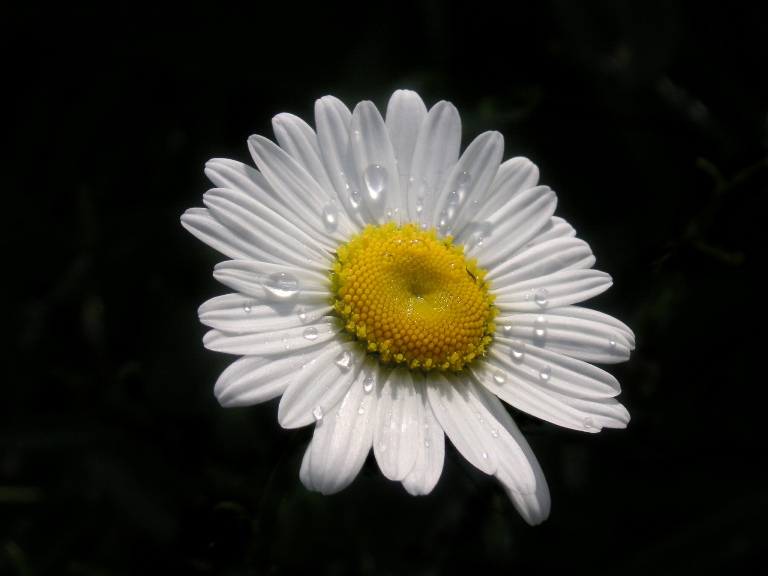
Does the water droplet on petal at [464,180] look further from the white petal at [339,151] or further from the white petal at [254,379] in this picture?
the white petal at [254,379]

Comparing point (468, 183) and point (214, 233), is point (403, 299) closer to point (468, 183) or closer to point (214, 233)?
point (468, 183)

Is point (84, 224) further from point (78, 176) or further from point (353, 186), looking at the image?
point (353, 186)

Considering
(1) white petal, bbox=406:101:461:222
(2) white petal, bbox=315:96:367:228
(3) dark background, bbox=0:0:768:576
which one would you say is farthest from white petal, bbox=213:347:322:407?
(3) dark background, bbox=0:0:768:576

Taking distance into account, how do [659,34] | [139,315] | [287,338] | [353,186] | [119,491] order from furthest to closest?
[659,34], [139,315], [119,491], [353,186], [287,338]

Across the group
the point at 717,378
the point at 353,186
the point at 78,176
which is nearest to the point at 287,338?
the point at 353,186

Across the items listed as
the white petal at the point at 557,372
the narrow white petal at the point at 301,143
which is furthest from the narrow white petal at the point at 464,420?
the narrow white petal at the point at 301,143

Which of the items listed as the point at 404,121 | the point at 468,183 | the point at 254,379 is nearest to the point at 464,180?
the point at 468,183
